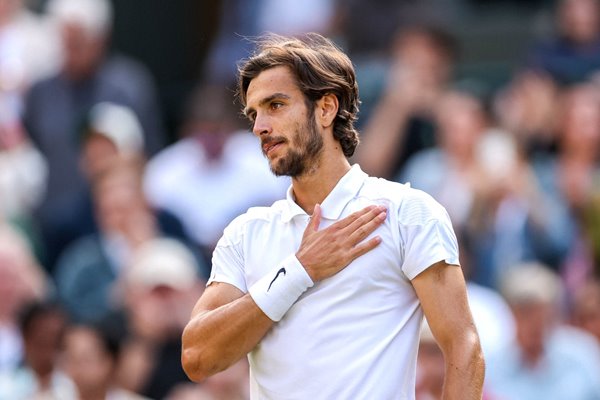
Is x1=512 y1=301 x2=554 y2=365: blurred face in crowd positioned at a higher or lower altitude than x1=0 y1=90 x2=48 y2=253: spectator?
higher

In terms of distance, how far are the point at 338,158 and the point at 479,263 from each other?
489 centimetres

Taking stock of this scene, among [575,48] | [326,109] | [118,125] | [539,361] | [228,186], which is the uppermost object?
[326,109]

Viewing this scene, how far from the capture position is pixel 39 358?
8305mm

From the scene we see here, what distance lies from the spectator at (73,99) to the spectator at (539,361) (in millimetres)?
3504

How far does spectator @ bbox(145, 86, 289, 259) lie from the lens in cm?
1034

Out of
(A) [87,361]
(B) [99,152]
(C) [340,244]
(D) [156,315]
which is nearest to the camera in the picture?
(C) [340,244]

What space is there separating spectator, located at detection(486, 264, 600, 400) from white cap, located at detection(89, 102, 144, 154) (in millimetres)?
3179

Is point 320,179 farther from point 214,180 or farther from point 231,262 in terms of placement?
point 214,180

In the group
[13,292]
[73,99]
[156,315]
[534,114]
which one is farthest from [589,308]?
[73,99]

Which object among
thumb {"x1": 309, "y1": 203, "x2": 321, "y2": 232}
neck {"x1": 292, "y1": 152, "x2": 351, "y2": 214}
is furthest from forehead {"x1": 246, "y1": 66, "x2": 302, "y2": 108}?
thumb {"x1": 309, "y1": 203, "x2": 321, "y2": 232}

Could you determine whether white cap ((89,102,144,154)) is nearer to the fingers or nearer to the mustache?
the mustache

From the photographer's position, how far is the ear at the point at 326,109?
4.66m

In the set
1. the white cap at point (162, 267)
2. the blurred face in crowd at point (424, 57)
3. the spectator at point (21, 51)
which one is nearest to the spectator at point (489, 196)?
the blurred face in crowd at point (424, 57)

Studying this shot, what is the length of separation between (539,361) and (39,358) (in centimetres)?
281
